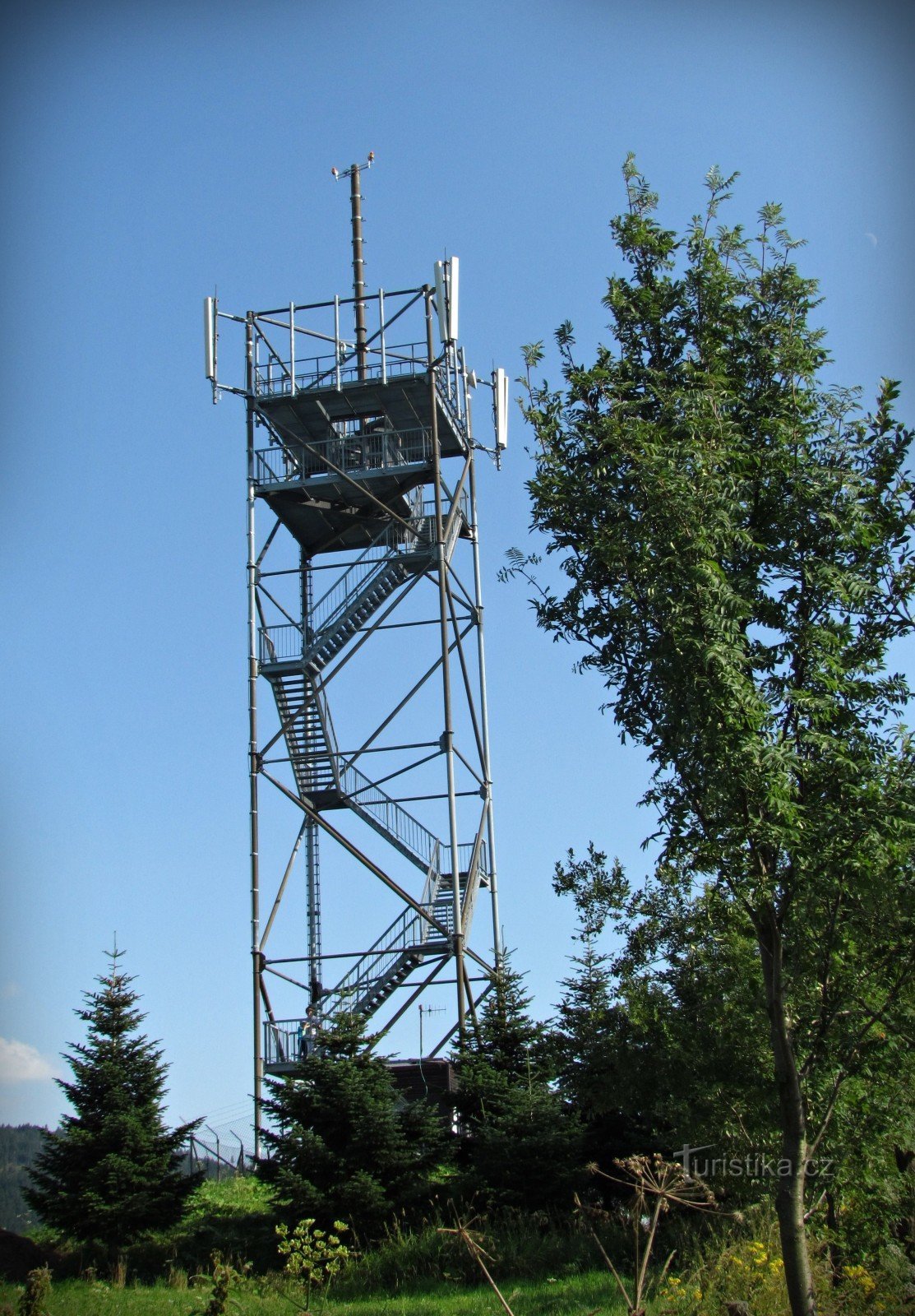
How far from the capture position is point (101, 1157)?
20.7 meters

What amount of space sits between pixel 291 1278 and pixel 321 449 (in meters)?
16.9

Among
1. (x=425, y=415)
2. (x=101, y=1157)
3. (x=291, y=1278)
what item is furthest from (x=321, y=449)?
(x=291, y=1278)

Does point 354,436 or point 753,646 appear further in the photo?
point 354,436

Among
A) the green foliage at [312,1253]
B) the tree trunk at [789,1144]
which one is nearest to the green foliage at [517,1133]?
the green foliage at [312,1253]

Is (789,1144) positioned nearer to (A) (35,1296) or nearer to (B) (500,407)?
(A) (35,1296)

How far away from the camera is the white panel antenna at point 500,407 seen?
32188 mm

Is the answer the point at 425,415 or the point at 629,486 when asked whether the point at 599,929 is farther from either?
the point at 425,415

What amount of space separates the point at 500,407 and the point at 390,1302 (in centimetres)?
2033

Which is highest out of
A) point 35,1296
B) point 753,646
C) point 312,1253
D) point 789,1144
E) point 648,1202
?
point 753,646

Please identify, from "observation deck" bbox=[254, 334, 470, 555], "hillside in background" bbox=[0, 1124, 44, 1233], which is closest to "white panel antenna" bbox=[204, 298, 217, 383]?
"observation deck" bbox=[254, 334, 470, 555]

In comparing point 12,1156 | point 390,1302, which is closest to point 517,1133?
point 390,1302

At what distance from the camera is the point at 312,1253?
14.9 m

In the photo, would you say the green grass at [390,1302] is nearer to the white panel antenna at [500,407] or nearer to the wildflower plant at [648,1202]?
the wildflower plant at [648,1202]

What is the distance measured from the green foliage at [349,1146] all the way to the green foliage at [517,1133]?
70cm
